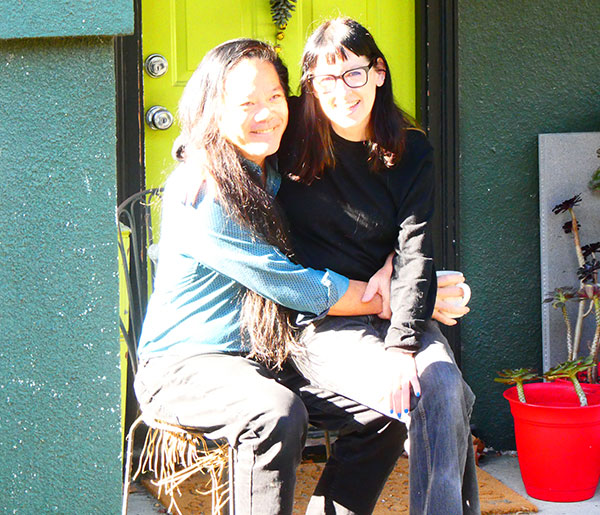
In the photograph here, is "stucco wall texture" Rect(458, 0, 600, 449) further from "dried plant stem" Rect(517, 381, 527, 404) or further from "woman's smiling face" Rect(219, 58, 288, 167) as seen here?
"woman's smiling face" Rect(219, 58, 288, 167)

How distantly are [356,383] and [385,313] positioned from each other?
25cm

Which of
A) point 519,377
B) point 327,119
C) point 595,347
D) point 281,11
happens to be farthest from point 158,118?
point 595,347

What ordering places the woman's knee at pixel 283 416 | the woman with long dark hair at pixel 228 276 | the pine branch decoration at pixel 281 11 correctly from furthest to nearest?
the pine branch decoration at pixel 281 11 → the woman with long dark hair at pixel 228 276 → the woman's knee at pixel 283 416

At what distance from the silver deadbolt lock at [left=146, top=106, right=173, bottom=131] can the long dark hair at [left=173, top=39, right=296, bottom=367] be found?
4.01 ft

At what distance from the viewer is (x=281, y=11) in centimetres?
368

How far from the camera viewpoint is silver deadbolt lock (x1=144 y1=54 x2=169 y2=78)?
357cm

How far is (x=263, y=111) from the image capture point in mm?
2322

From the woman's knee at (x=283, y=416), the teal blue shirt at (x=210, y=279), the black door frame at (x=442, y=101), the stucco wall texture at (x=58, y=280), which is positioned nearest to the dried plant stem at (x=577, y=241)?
the black door frame at (x=442, y=101)

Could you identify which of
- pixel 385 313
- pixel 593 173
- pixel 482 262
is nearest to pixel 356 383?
pixel 385 313

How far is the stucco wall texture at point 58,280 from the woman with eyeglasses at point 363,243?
0.52 meters

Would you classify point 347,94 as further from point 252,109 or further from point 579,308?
point 579,308

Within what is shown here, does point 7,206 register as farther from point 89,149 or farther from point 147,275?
point 147,275

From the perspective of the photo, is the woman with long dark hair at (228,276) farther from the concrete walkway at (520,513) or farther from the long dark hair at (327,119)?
the concrete walkway at (520,513)

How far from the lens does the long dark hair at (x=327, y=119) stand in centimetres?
236
